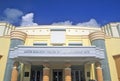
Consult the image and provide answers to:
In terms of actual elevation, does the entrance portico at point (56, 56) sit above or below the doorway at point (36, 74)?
above

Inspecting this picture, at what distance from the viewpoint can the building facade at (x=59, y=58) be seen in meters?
25.5

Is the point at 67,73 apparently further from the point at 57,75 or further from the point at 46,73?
the point at 57,75

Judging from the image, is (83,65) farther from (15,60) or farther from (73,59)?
(15,60)

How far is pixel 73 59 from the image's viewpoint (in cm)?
2597

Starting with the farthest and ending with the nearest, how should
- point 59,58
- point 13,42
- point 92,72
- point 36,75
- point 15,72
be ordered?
point 13,42, point 36,75, point 92,72, point 15,72, point 59,58

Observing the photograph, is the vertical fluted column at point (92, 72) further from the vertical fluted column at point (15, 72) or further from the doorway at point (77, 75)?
the vertical fluted column at point (15, 72)

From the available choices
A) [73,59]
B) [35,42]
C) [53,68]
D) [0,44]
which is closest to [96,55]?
[73,59]

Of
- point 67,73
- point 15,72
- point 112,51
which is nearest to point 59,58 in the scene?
point 67,73

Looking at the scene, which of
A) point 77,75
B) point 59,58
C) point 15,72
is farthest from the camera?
point 77,75

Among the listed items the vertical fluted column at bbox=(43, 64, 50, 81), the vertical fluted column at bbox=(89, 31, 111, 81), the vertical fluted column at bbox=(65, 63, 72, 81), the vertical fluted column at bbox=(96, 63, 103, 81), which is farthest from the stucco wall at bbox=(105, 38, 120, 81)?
the vertical fluted column at bbox=(43, 64, 50, 81)

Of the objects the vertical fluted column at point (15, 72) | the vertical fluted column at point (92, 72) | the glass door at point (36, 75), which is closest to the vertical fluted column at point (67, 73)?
the vertical fluted column at point (92, 72)

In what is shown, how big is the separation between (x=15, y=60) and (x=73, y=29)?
15.4 metres

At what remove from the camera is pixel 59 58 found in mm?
25594

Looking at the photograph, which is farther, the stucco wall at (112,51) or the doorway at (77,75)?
the doorway at (77,75)
